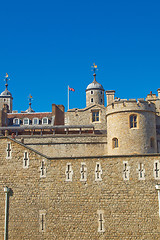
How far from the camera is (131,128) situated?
3419cm

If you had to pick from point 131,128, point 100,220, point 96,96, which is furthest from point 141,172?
point 96,96

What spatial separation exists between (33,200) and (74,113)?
77.5 ft

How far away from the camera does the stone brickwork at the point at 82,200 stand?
71.7 ft

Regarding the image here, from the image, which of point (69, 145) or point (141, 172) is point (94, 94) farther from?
point (141, 172)

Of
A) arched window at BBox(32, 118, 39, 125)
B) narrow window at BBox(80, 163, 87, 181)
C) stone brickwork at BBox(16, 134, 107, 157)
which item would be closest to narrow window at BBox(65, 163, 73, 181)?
narrow window at BBox(80, 163, 87, 181)

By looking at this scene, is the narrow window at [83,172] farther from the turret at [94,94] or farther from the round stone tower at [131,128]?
the turret at [94,94]

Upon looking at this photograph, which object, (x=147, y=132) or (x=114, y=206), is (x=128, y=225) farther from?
(x=147, y=132)

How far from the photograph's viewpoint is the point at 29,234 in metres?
22.2

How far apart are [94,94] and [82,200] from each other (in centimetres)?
3805

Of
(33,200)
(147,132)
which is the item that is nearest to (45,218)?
(33,200)

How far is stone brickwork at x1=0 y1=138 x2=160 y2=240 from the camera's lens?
71.7ft

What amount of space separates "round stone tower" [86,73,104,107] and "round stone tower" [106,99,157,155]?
22830 millimetres

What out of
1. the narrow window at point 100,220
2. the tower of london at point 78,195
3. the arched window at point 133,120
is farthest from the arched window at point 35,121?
the narrow window at point 100,220

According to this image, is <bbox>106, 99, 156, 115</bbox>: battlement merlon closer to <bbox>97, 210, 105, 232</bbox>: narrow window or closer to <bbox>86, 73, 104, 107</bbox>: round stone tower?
<bbox>97, 210, 105, 232</bbox>: narrow window
